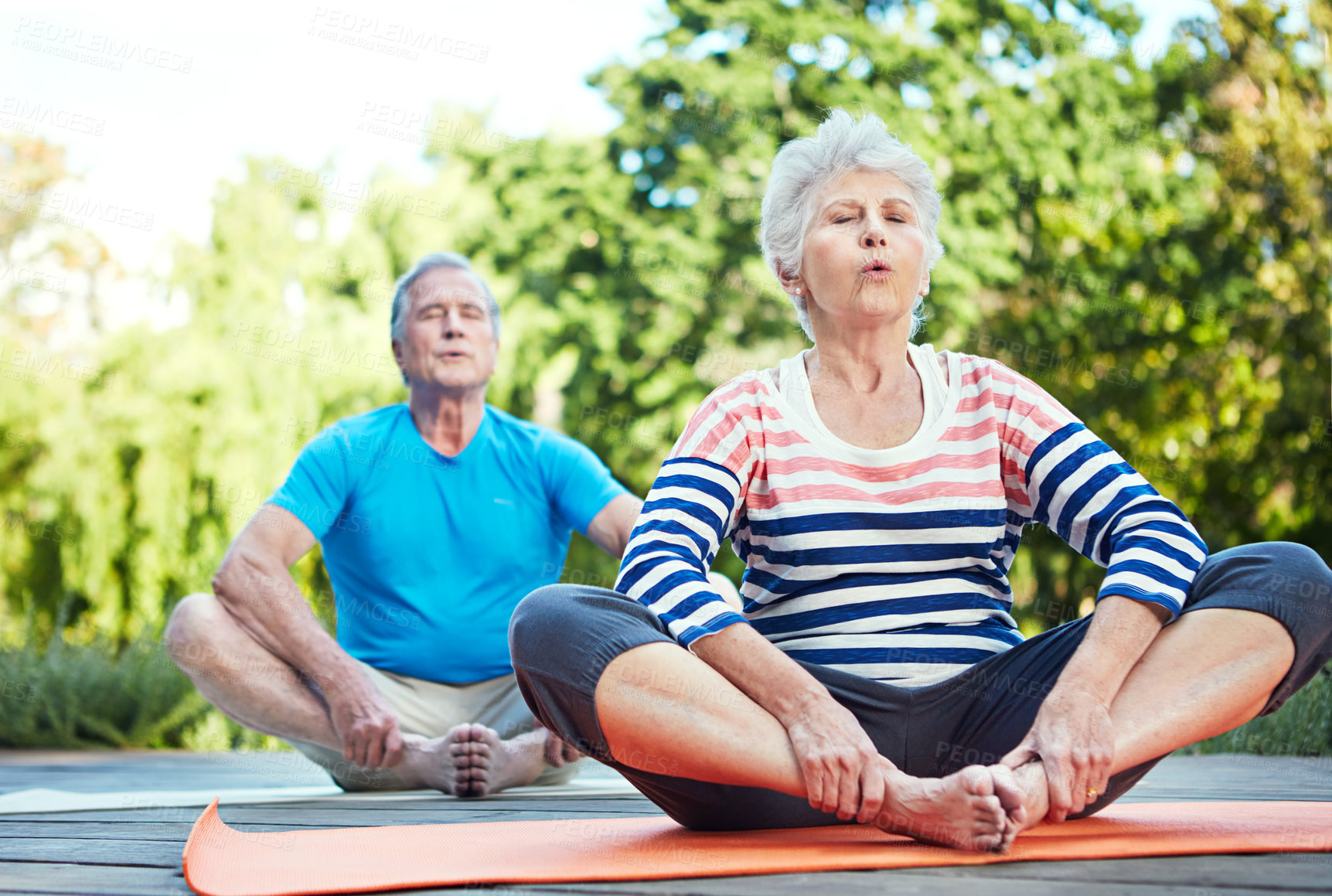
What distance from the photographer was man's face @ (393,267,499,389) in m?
3.21

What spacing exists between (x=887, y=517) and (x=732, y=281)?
5.69 m

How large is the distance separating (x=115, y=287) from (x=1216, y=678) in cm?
1281

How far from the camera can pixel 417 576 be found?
3.07 meters

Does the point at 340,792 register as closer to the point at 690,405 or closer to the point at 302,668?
the point at 302,668

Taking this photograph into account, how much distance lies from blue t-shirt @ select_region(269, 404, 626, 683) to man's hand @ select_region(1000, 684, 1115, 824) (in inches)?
69.1

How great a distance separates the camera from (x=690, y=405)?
23.3ft

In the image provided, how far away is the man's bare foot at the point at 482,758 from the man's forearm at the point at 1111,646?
1635 millimetres

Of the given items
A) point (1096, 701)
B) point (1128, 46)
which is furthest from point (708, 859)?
point (1128, 46)

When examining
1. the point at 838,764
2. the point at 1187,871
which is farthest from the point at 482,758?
the point at 1187,871

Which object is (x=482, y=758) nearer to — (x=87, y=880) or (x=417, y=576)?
(x=417, y=576)

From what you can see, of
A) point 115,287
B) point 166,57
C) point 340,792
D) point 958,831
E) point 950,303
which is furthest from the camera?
point 115,287

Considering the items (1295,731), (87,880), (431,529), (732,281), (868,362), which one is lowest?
(1295,731)

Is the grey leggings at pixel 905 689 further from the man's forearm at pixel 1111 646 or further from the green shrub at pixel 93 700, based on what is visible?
the green shrub at pixel 93 700

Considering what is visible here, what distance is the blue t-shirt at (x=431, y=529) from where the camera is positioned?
307 centimetres
